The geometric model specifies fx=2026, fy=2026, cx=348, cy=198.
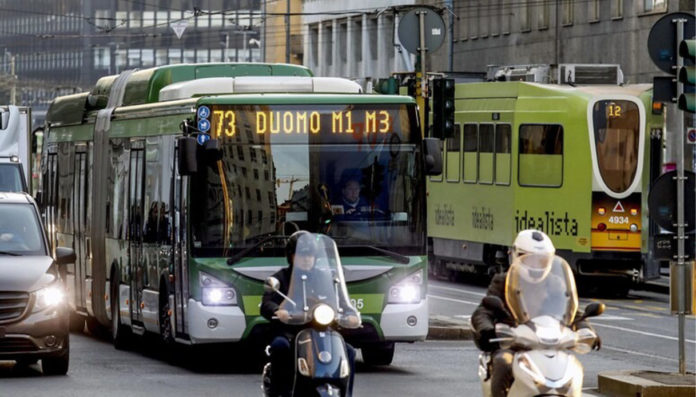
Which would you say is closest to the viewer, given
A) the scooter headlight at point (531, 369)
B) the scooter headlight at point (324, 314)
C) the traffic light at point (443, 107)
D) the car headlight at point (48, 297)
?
the scooter headlight at point (531, 369)

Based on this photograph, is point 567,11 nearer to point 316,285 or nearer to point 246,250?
point 246,250

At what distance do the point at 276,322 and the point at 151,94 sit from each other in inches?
416

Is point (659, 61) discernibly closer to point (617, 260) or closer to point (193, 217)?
point (193, 217)

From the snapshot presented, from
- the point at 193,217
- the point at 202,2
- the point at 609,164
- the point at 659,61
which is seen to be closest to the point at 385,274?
the point at 193,217

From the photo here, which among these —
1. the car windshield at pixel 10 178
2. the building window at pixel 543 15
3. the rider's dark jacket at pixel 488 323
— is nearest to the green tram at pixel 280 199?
the car windshield at pixel 10 178

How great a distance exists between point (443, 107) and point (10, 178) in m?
5.42

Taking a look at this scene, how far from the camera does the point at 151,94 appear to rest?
22312mm

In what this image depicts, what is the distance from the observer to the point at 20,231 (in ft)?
64.8

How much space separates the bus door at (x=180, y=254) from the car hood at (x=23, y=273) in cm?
125

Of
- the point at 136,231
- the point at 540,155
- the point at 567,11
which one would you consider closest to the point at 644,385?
the point at 136,231

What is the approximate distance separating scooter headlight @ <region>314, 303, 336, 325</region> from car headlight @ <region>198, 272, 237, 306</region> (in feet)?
23.6

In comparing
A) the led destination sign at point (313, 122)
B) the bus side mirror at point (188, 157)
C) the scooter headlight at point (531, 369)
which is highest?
the led destination sign at point (313, 122)

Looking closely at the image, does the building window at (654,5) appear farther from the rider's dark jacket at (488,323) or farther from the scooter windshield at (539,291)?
the scooter windshield at (539,291)

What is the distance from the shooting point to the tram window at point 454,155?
37656 mm
